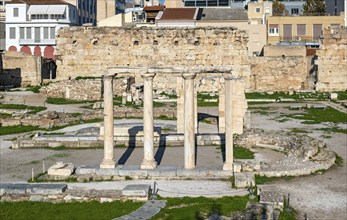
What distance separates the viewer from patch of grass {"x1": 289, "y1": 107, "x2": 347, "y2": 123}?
3438cm

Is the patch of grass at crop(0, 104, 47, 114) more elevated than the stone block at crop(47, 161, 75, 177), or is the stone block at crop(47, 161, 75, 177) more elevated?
the patch of grass at crop(0, 104, 47, 114)

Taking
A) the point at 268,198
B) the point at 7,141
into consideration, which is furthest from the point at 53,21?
the point at 268,198

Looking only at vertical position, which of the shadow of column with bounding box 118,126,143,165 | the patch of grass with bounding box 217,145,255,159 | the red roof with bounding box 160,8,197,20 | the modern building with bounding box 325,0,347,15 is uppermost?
the modern building with bounding box 325,0,347,15

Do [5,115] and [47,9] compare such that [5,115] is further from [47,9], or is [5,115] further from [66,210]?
[47,9]

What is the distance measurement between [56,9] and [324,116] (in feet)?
162

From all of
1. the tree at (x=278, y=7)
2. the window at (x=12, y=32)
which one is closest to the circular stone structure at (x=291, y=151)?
the window at (x=12, y=32)

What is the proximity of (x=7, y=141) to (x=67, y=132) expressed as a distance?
330 cm

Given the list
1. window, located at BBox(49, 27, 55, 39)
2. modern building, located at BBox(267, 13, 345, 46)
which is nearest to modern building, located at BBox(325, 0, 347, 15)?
modern building, located at BBox(267, 13, 345, 46)

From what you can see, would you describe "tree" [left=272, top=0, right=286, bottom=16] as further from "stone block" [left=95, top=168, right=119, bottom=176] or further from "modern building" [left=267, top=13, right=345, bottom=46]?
"stone block" [left=95, top=168, right=119, bottom=176]

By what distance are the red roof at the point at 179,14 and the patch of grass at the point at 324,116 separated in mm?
27185

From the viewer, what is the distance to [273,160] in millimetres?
23438

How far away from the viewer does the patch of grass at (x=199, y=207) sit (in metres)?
15.0

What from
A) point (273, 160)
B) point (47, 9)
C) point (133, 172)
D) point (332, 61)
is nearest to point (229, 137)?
point (133, 172)

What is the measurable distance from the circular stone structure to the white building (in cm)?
5244
